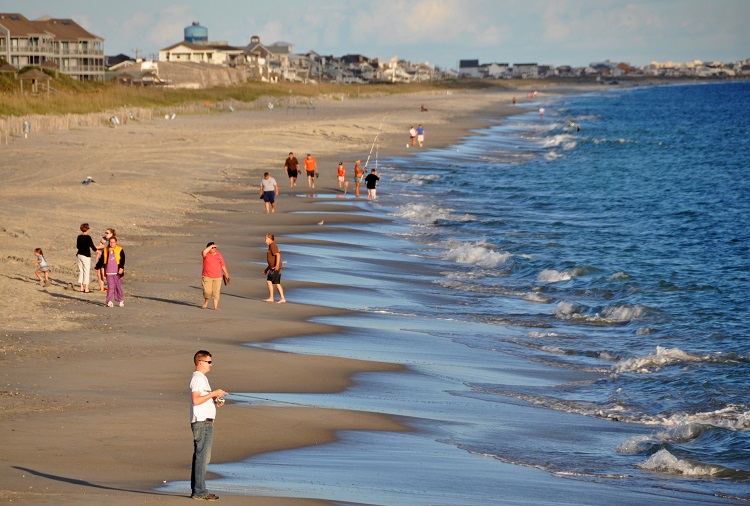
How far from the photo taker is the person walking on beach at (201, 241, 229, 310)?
18.2 metres

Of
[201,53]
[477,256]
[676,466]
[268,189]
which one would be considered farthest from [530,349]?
[201,53]

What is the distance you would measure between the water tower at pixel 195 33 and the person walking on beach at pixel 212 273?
7234 inches

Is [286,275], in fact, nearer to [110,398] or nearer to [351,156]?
[110,398]

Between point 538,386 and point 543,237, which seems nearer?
point 538,386

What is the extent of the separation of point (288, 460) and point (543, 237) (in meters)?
21.0

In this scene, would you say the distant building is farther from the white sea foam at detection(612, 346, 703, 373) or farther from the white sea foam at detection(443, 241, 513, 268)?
the white sea foam at detection(612, 346, 703, 373)

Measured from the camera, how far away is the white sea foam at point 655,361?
16675 millimetres

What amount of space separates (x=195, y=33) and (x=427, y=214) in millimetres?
170306

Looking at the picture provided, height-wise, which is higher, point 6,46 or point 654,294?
point 6,46

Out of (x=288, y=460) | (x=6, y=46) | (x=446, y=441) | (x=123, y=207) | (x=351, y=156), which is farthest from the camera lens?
(x=6, y=46)

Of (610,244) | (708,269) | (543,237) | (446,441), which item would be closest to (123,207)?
(543,237)

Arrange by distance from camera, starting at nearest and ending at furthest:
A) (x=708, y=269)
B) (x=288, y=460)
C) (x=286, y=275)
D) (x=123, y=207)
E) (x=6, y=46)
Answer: (x=288, y=460) → (x=286, y=275) → (x=708, y=269) → (x=123, y=207) → (x=6, y=46)

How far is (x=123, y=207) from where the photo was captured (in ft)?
98.7

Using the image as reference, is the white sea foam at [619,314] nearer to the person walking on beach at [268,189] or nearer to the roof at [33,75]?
the person walking on beach at [268,189]
